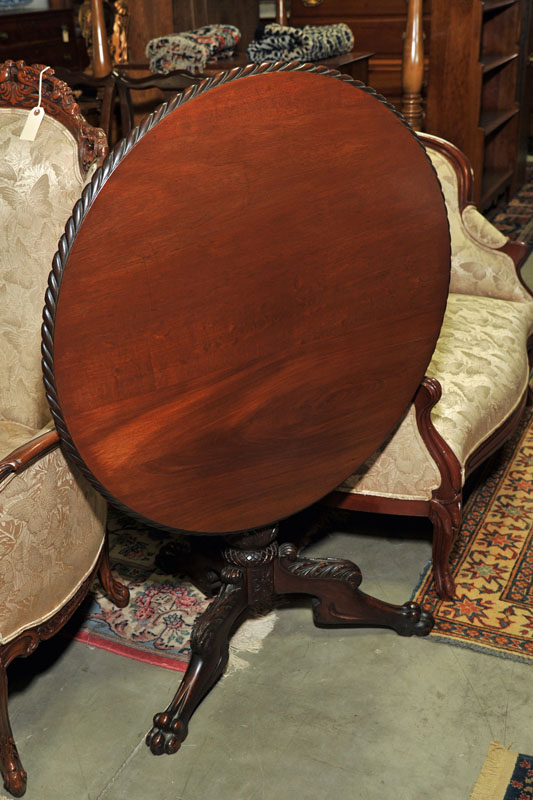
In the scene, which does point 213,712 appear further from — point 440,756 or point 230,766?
point 440,756

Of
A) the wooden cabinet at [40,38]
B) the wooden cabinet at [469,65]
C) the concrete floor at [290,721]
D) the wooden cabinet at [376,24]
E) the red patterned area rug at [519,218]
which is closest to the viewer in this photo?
the concrete floor at [290,721]

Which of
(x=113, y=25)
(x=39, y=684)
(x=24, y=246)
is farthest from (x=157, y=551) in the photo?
(x=113, y=25)

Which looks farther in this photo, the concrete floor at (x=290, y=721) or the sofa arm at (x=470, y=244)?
the sofa arm at (x=470, y=244)

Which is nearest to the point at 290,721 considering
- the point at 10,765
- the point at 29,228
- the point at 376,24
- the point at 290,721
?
the point at 290,721

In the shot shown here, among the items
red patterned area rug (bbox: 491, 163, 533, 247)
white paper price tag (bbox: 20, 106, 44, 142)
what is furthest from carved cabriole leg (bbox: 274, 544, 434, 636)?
red patterned area rug (bbox: 491, 163, 533, 247)

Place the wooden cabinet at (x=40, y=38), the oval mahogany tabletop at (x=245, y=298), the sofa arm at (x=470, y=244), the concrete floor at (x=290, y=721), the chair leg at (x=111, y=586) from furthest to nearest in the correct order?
the wooden cabinet at (x=40, y=38) < the sofa arm at (x=470, y=244) < the chair leg at (x=111, y=586) < the concrete floor at (x=290, y=721) < the oval mahogany tabletop at (x=245, y=298)

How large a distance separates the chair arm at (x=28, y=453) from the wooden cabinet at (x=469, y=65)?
3185mm

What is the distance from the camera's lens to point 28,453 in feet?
4.82

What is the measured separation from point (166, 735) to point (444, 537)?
71 centimetres

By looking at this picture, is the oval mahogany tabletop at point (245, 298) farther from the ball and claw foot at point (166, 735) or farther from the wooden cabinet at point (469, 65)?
the wooden cabinet at point (469, 65)

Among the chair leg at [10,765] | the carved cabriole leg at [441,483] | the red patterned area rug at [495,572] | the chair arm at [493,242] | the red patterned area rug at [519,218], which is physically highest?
the chair arm at [493,242]

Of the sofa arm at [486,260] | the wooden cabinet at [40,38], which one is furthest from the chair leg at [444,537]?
the wooden cabinet at [40,38]

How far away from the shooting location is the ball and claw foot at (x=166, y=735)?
1.63 m

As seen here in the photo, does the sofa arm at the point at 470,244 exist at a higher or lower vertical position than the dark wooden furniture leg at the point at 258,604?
higher
